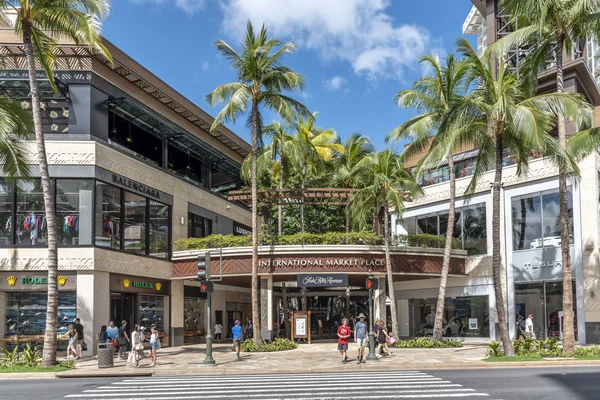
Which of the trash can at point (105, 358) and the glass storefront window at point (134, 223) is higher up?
the glass storefront window at point (134, 223)

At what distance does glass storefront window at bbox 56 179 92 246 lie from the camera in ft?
91.6

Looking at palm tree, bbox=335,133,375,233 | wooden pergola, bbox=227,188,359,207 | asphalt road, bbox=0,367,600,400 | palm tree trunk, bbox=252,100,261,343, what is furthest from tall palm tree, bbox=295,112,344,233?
asphalt road, bbox=0,367,600,400

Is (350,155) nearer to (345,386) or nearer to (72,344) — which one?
(72,344)

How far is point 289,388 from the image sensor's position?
52.2ft

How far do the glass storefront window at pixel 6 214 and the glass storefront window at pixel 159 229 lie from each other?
7.20m

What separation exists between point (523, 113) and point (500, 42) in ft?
11.4

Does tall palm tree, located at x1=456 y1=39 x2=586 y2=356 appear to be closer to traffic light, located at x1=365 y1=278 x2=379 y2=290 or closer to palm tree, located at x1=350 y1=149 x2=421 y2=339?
traffic light, located at x1=365 y1=278 x2=379 y2=290

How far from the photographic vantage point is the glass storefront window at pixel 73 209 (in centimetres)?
2792

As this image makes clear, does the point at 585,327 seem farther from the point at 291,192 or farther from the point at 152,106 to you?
the point at 152,106

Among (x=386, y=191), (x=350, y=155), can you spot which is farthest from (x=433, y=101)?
(x=350, y=155)

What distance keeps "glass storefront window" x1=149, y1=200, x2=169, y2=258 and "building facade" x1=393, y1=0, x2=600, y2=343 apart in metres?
13.3

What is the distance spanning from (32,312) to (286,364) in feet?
39.7

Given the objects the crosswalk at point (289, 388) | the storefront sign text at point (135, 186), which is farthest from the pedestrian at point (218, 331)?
the crosswalk at point (289, 388)

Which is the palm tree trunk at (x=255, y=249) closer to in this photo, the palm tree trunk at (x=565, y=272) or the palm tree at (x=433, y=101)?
the palm tree at (x=433, y=101)
